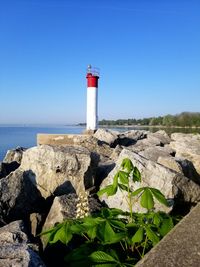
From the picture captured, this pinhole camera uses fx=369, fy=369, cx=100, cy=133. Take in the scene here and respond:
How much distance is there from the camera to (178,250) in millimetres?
1941

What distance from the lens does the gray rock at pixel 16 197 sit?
20.3 feet

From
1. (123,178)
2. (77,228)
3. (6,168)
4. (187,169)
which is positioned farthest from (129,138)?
(77,228)

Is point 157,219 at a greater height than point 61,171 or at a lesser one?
greater

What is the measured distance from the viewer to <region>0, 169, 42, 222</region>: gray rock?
20.3 ft

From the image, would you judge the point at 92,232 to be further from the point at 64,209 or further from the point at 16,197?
the point at 16,197

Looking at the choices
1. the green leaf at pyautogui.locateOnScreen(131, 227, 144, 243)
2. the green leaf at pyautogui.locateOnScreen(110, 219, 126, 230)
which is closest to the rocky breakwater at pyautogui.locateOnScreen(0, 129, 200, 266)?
the green leaf at pyautogui.locateOnScreen(110, 219, 126, 230)

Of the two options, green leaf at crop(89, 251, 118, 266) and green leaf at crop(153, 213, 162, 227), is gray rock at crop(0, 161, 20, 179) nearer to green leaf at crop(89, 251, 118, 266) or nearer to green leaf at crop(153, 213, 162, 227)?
green leaf at crop(153, 213, 162, 227)

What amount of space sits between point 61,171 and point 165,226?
5.25 m

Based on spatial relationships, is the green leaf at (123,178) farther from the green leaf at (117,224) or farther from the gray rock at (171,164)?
the gray rock at (171,164)

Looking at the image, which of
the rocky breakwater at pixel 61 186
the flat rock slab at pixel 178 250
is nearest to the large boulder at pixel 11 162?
the rocky breakwater at pixel 61 186

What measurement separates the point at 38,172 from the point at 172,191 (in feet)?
9.97

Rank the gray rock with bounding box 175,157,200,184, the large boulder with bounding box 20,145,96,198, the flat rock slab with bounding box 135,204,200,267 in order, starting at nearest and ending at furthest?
the flat rock slab with bounding box 135,204,200,267 → the large boulder with bounding box 20,145,96,198 → the gray rock with bounding box 175,157,200,184

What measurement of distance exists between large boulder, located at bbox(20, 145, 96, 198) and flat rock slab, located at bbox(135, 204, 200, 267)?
5.38 m

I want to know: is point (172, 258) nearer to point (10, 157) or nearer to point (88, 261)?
point (88, 261)
